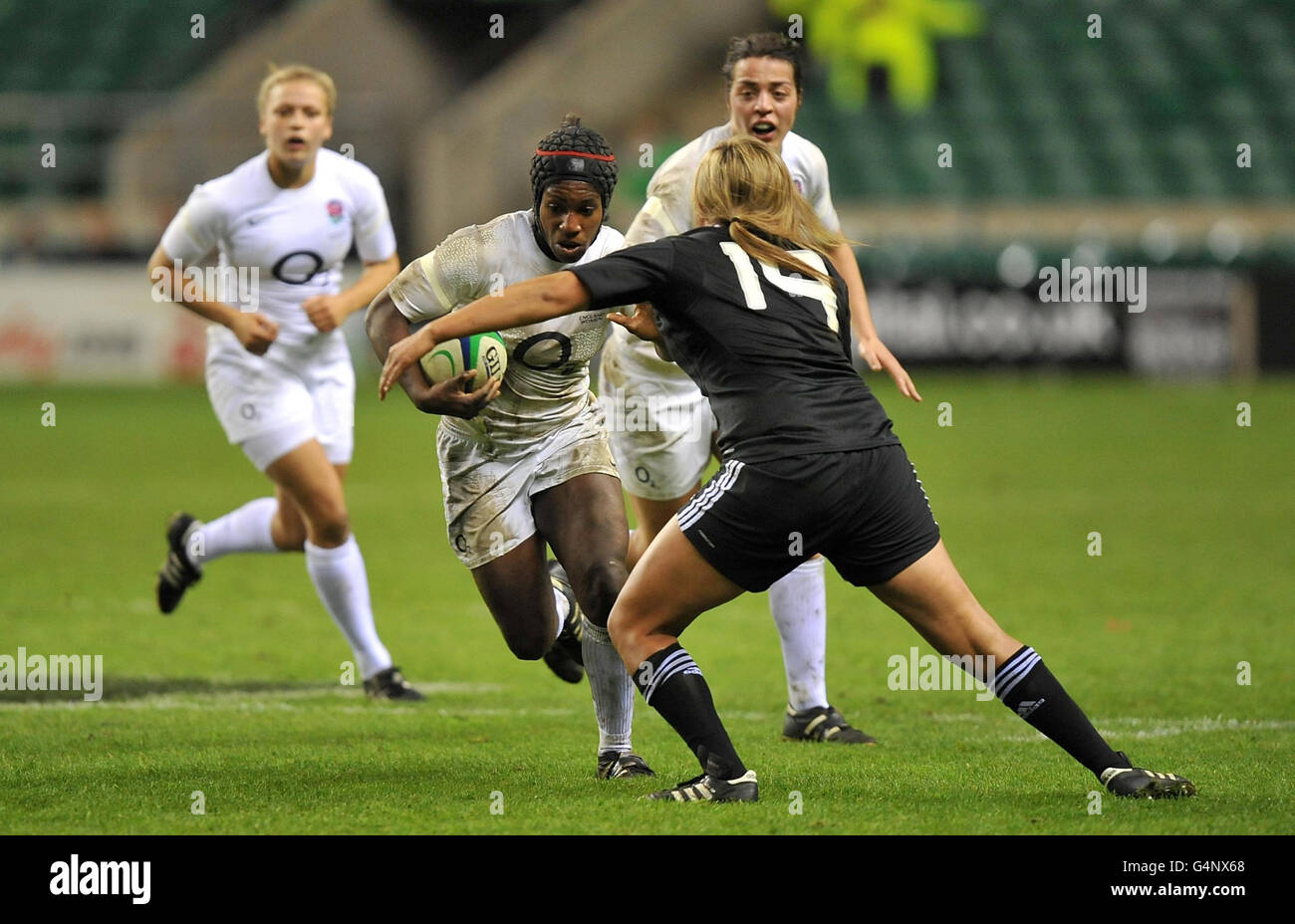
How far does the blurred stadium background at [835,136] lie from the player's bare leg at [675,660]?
17786mm

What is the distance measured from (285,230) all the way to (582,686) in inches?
93.0

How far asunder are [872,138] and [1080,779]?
23.3 meters

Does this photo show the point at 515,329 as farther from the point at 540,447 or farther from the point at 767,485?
the point at 767,485

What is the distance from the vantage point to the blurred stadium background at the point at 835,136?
73.8 feet

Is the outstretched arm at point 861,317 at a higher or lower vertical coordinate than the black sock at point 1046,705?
higher

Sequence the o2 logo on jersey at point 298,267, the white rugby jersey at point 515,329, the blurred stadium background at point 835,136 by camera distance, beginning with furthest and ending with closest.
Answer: the blurred stadium background at point 835,136, the o2 logo on jersey at point 298,267, the white rugby jersey at point 515,329

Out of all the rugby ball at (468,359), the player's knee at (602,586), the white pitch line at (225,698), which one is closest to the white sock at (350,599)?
the white pitch line at (225,698)

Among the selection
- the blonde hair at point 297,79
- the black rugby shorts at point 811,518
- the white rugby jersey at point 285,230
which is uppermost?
the blonde hair at point 297,79

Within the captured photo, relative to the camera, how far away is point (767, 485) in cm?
492

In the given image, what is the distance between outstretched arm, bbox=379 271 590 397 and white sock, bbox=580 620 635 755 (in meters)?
1.30

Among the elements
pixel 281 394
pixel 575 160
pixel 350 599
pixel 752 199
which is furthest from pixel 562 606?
pixel 281 394

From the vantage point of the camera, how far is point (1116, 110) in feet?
93.0

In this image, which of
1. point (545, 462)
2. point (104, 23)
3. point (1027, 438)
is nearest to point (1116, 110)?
point (1027, 438)

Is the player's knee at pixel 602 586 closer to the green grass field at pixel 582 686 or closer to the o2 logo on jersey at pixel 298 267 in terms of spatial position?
the green grass field at pixel 582 686
